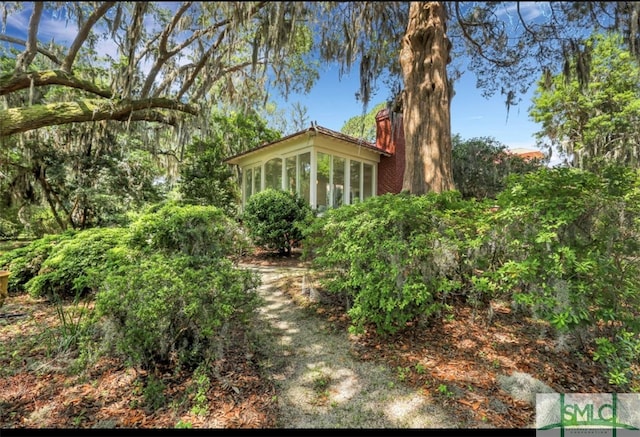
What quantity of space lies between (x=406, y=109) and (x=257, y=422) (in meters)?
5.44

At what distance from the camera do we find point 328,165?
1048 cm

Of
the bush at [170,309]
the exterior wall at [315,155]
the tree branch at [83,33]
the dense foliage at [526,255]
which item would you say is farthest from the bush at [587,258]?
the exterior wall at [315,155]

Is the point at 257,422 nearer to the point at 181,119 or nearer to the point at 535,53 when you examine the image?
the point at 181,119

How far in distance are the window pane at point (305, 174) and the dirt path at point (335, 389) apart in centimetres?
724

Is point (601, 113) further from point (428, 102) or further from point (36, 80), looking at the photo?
point (36, 80)

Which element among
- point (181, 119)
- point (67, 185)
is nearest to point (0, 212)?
point (67, 185)

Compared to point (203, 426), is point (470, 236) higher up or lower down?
higher up

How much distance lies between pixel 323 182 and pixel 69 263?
25.9 ft

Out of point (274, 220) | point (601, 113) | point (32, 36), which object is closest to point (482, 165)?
point (601, 113)

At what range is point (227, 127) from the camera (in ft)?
45.7

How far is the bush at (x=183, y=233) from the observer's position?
10.4 ft

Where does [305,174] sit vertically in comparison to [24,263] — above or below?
above

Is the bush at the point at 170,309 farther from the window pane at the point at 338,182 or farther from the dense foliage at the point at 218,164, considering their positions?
the dense foliage at the point at 218,164

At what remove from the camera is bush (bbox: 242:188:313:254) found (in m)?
7.39
